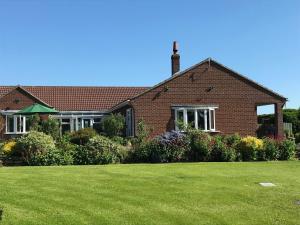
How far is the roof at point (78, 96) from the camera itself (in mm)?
44469

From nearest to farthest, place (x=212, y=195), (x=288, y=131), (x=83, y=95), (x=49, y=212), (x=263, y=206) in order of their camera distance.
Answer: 1. (x=49, y=212)
2. (x=263, y=206)
3. (x=212, y=195)
4. (x=288, y=131)
5. (x=83, y=95)

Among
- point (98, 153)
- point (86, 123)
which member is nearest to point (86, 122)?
point (86, 123)

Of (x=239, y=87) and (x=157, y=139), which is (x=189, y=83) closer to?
(x=239, y=87)

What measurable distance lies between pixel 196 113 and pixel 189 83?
2.07m

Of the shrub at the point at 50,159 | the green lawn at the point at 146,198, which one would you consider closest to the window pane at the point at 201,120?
the shrub at the point at 50,159

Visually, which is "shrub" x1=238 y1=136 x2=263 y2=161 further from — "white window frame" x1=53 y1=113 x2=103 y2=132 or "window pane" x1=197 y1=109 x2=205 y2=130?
"white window frame" x1=53 y1=113 x2=103 y2=132

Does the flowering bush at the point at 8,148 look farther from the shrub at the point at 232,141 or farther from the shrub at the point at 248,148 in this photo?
the shrub at the point at 248,148

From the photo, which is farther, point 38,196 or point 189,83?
point 189,83

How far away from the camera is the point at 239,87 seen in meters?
35.5

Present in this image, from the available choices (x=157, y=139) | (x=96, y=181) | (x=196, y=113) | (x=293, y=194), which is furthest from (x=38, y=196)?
(x=196, y=113)

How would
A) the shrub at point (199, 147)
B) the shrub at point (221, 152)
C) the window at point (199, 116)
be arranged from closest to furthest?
the shrub at point (221, 152)
the shrub at point (199, 147)
the window at point (199, 116)

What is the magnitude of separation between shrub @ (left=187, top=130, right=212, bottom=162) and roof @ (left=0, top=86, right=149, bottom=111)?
20111 millimetres

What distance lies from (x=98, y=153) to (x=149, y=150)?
8.28ft

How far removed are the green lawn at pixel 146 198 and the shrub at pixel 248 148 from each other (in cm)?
790
